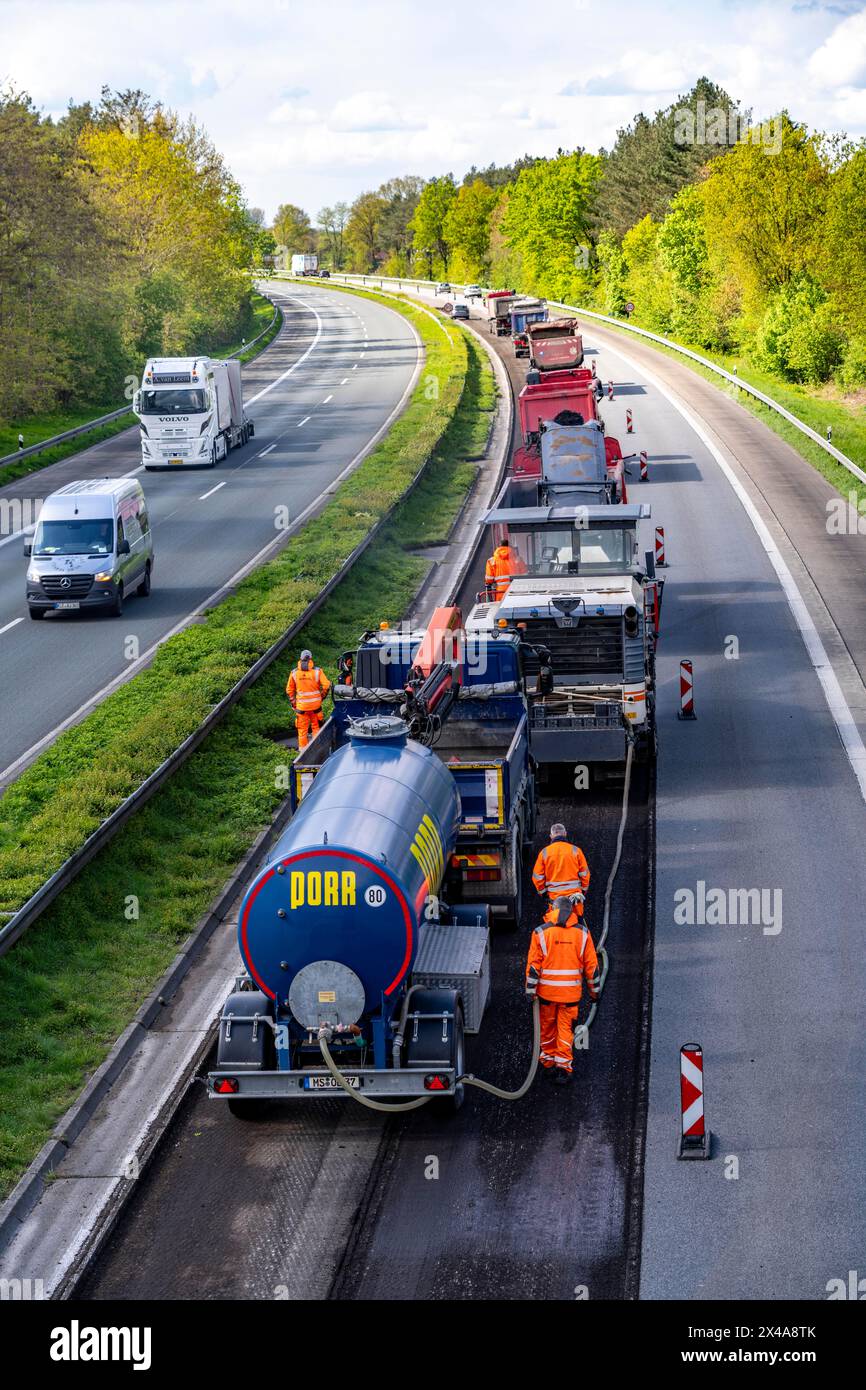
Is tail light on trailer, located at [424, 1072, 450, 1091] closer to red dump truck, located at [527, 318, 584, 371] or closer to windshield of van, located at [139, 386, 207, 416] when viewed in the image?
windshield of van, located at [139, 386, 207, 416]

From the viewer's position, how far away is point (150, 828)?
19.5 m

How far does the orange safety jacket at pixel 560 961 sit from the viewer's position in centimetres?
1342

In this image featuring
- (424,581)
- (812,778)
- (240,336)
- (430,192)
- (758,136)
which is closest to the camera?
(812,778)

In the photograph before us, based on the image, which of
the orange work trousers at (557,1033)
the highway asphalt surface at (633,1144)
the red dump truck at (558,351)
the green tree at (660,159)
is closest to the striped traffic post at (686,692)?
the highway asphalt surface at (633,1144)

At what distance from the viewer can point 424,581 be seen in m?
34.2

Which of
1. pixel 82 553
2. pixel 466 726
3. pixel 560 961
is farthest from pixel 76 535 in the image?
pixel 560 961

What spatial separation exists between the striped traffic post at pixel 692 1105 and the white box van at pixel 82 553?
2190 cm

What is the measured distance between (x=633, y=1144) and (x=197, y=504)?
34311 millimetres

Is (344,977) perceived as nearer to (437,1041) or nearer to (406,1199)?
(437,1041)

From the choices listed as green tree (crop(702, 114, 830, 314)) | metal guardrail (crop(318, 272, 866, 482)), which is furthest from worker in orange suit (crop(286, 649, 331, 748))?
green tree (crop(702, 114, 830, 314))

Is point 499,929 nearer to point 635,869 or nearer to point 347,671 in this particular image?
point 635,869

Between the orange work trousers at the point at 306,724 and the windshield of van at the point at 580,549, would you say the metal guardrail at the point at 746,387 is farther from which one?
the orange work trousers at the point at 306,724

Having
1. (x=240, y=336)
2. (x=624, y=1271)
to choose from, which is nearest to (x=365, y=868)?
(x=624, y=1271)

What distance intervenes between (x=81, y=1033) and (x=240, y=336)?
83.9m
